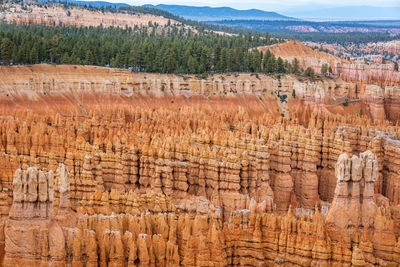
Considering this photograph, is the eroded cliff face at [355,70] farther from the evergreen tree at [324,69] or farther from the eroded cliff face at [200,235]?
the eroded cliff face at [200,235]

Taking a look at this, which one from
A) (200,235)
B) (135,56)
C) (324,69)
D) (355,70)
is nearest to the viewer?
(200,235)

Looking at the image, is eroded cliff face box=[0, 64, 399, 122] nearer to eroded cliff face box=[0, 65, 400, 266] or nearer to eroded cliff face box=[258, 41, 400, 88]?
eroded cliff face box=[0, 65, 400, 266]

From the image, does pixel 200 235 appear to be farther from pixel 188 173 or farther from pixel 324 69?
pixel 324 69

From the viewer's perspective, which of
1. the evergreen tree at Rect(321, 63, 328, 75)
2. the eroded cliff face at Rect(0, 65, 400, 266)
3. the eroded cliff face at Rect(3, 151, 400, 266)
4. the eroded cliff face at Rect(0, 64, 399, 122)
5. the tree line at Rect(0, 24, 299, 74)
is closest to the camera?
the eroded cliff face at Rect(3, 151, 400, 266)

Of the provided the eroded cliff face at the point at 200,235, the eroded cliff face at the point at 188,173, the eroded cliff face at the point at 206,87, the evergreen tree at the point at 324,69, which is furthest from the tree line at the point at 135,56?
the eroded cliff face at the point at 200,235

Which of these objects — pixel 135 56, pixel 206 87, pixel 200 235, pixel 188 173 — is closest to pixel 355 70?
pixel 206 87

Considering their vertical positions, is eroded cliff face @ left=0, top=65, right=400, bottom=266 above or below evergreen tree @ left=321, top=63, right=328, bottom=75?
below

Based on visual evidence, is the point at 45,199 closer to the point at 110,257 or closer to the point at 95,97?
the point at 110,257

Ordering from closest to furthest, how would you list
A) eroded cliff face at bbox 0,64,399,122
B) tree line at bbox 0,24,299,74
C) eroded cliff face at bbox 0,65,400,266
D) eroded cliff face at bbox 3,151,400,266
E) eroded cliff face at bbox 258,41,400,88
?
1. eroded cliff face at bbox 3,151,400,266
2. eroded cliff face at bbox 0,65,400,266
3. eroded cliff face at bbox 0,64,399,122
4. tree line at bbox 0,24,299,74
5. eroded cliff face at bbox 258,41,400,88

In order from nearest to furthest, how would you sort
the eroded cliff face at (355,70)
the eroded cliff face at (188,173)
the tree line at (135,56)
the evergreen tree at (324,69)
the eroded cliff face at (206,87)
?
the eroded cliff face at (188,173) → the eroded cliff face at (206,87) → the tree line at (135,56) → the eroded cliff face at (355,70) → the evergreen tree at (324,69)

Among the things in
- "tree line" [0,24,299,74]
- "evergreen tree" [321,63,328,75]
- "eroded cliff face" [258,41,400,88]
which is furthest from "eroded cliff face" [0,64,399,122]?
"evergreen tree" [321,63,328,75]

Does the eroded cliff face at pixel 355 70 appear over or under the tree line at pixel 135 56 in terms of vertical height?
under
